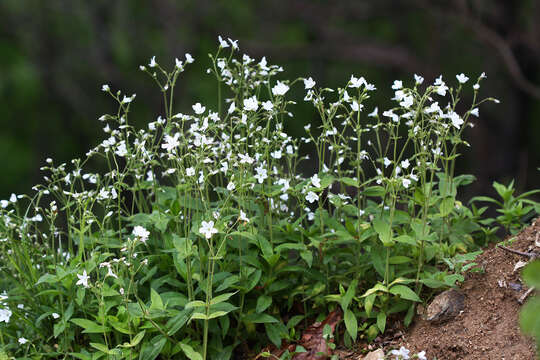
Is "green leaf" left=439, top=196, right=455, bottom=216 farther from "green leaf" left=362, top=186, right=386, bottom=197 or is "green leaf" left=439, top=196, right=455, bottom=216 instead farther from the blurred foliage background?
the blurred foliage background

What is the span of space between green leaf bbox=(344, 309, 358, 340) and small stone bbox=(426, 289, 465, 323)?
13.9 inches

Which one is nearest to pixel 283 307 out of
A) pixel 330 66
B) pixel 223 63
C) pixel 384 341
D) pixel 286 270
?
pixel 286 270

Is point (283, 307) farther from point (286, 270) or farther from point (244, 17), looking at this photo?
point (244, 17)

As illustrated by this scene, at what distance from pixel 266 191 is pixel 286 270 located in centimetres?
43

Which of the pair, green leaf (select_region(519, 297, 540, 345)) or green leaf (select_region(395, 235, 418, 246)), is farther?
green leaf (select_region(395, 235, 418, 246))

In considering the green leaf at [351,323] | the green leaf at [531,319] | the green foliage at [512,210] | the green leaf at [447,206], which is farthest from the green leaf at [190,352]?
the green foliage at [512,210]

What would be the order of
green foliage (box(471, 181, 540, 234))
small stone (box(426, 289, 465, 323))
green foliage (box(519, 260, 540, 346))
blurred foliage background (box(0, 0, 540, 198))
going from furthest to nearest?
blurred foliage background (box(0, 0, 540, 198)) → green foliage (box(471, 181, 540, 234)) → small stone (box(426, 289, 465, 323)) → green foliage (box(519, 260, 540, 346))

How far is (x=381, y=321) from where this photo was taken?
9.18 feet

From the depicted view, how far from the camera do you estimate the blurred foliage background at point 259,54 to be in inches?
380

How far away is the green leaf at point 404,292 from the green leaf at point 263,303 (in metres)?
0.59

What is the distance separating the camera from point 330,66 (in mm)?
12641

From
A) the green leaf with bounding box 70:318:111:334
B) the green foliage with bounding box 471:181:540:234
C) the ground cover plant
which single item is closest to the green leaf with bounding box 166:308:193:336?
the ground cover plant

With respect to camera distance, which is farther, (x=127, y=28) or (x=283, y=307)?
(x=127, y=28)

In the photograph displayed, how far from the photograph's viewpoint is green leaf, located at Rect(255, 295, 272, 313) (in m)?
2.83
